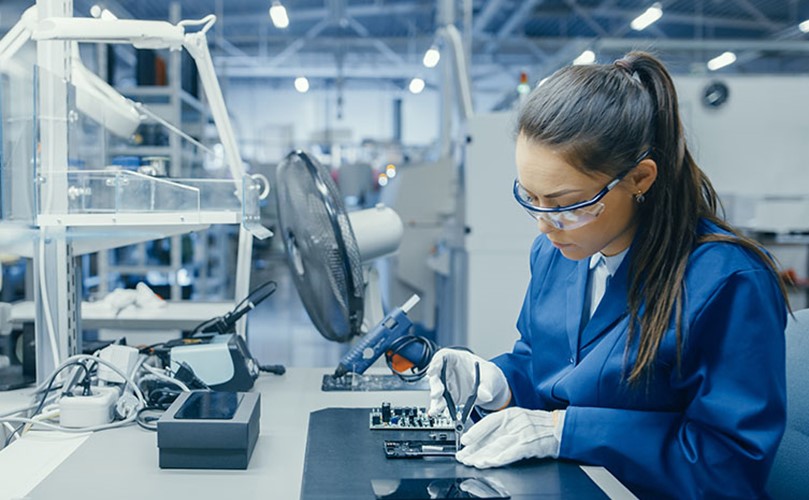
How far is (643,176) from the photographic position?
997 mm

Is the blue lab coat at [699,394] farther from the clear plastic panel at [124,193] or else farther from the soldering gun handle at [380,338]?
the clear plastic panel at [124,193]

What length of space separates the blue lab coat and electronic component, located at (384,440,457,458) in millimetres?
157

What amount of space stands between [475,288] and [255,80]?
10.7m

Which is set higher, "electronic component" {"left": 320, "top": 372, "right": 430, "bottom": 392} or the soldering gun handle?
the soldering gun handle

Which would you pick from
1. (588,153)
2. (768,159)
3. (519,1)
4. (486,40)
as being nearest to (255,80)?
(486,40)

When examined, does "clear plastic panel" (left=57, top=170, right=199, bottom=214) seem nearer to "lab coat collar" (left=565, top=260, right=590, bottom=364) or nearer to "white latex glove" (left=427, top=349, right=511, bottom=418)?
"white latex glove" (left=427, top=349, right=511, bottom=418)

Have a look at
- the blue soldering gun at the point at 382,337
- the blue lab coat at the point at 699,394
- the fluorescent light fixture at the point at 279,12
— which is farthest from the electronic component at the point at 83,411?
the fluorescent light fixture at the point at 279,12

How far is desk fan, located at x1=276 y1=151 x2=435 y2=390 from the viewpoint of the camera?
133 cm

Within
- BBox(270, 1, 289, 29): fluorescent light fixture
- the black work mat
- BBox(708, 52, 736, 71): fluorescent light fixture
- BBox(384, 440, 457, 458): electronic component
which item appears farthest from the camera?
Answer: BBox(708, 52, 736, 71): fluorescent light fixture

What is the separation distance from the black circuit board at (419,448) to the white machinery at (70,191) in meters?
0.51

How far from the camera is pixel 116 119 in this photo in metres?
1.59

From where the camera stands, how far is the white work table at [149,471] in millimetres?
853

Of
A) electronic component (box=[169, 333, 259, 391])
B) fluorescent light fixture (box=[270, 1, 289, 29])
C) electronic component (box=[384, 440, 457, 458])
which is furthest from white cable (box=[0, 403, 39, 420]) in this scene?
fluorescent light fixture (box=[270, 1, 289, 29])

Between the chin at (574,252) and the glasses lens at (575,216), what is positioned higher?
the glasses lens at (575,216)
